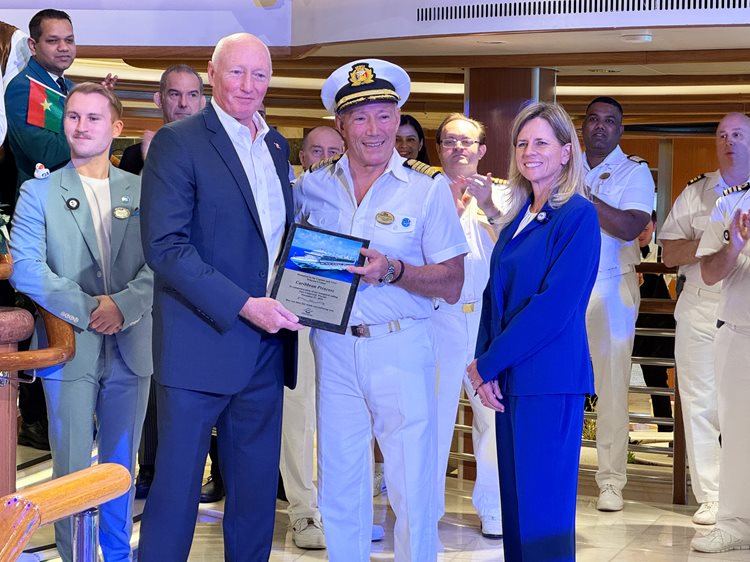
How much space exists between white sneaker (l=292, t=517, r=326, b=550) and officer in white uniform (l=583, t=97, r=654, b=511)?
1554mm

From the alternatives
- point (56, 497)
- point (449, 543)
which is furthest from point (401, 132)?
point (56, 497)

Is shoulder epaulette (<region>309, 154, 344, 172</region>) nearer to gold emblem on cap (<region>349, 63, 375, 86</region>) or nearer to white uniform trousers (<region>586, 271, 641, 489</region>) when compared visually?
gold emblem on cap (<region>349, 63, 375, 86</region>)

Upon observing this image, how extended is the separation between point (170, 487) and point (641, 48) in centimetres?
374

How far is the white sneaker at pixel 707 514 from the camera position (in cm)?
534

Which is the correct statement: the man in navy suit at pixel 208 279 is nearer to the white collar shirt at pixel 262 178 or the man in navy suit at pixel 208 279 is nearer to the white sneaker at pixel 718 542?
the white collar shirt at pixel 262 178

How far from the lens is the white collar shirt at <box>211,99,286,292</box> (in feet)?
11.3

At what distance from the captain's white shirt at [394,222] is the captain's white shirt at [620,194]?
6.81 ft

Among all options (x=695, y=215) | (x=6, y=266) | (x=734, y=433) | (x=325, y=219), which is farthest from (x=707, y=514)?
(x=6, y=266)

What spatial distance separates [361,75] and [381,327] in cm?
82

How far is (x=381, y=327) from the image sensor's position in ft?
11.9

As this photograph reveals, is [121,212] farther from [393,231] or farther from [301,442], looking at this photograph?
[301,442]

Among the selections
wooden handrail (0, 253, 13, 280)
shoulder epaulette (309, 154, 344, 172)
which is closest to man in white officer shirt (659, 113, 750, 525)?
shoulder epaulette (309, 154, 344, 172)

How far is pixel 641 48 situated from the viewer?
19.6 ft

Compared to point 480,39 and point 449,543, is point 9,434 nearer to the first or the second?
point 449,543
